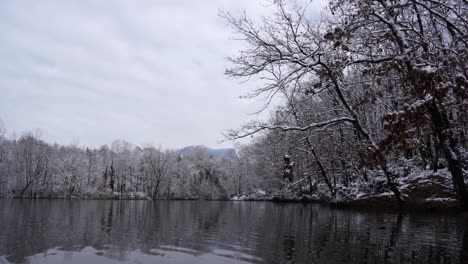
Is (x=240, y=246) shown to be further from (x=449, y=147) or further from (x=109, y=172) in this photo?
(x=109, y=172)

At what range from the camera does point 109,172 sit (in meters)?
96.9

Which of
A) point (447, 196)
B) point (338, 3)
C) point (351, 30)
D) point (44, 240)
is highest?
point (338, 3)

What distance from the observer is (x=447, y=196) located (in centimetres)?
1928

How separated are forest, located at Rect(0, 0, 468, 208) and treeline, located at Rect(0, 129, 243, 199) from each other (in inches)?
12.4

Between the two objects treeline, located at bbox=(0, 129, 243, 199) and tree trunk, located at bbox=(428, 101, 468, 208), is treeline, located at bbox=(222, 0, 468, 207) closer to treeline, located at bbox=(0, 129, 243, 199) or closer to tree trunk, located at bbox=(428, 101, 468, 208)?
tree trunk, located at bbox=(428, 101, 468, 208)

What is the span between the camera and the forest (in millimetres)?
8617

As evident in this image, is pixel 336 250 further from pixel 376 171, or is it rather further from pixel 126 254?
pixel 376 171

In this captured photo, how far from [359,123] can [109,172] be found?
88.6 m

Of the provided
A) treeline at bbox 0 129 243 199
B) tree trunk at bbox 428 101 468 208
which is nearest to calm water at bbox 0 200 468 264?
tree trunk at bbox 428 101 468 208

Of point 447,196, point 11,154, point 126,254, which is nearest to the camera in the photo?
point 126,254

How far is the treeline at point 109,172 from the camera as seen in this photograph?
244ft

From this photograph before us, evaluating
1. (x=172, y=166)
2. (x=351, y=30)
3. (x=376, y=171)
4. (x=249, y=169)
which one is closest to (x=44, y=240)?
(x=351, y=30)

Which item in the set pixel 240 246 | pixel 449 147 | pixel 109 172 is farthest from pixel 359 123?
pixel 109 172

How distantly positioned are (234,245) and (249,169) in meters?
90.5
